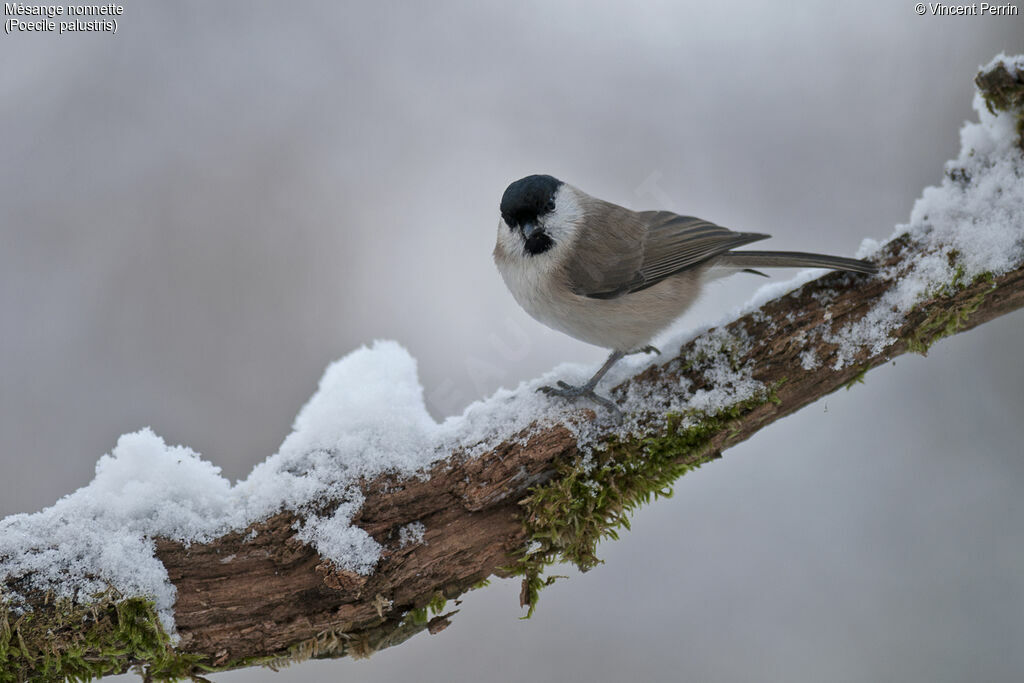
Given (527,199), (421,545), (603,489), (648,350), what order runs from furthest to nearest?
1. (648,350)
2. (527,199)
3. (603,489)
4. (421,545)

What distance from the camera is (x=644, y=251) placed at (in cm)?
362

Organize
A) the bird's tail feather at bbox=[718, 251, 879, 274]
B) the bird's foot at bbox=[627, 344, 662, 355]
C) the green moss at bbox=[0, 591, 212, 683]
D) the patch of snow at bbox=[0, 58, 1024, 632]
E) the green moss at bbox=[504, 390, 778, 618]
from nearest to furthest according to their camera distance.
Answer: the green moss at bbox=[0, 591, 212, 683] < the patch of snow at bbox=[0, 58, 1024, 632] < the green moss at bbox=[504, 390, 778, 618] < the bird's tail feather at bbox=[718, 251, 879, 274] < the bird's foot at bbox=[627, 344, 662, 355]

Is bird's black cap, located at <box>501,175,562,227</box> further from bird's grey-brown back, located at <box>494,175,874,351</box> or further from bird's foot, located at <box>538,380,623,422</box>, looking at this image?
bird's foot, located at <box>538,380,623,422</box>

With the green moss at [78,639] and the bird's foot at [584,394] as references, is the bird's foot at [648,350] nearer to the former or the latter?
the bird's foot at [584,394]

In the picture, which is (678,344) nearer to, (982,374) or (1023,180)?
(1023,180)

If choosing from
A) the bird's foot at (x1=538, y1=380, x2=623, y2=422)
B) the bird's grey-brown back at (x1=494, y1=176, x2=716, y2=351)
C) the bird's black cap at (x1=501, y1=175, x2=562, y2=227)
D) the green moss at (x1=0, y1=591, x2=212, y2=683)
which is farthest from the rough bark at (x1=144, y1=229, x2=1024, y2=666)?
the bird's black cap at (x1=501, y1=175, x2=562, y2=227)

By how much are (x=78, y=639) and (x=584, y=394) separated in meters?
2.06

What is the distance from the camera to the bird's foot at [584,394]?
3.12 m

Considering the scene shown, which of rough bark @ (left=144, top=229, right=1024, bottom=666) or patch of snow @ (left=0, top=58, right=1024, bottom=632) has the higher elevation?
patch of snow @ (left=0, top=58, right=1024, bottom=632)

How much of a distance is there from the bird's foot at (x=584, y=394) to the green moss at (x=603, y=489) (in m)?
0.16

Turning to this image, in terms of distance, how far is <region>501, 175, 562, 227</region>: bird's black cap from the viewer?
3322 mm

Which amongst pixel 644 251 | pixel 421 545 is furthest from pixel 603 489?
pixel 644 251

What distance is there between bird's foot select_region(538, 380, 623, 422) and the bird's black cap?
0.80 meters

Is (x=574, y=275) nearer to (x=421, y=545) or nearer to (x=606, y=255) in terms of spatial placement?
(x=606, y=255)
